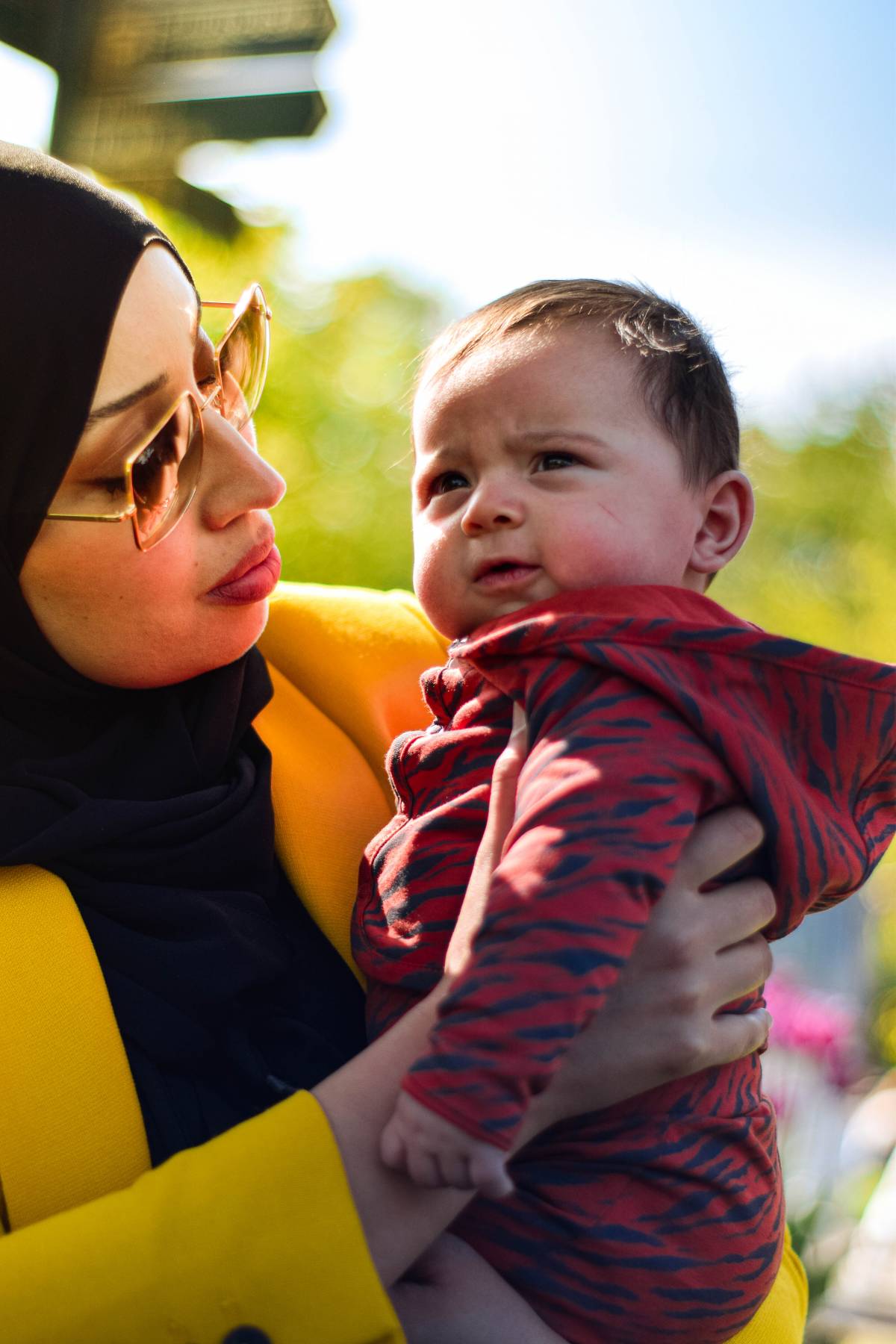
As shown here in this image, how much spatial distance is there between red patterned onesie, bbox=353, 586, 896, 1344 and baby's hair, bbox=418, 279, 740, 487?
1.16 feet

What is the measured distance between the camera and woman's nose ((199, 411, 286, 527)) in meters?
1.70

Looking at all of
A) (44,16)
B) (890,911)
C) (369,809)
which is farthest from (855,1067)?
(890,911)

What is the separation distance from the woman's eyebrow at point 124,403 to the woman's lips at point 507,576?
521 mm

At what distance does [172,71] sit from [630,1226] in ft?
14.9

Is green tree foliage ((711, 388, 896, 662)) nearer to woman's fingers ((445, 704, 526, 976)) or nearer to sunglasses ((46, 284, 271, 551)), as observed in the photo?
sunglasses ((46, 284, 271, 551))

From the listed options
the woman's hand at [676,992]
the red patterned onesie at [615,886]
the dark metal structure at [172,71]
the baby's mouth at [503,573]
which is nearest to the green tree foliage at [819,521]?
the dark metal structure at [172,71]

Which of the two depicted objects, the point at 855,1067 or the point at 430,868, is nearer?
the point at 430,868

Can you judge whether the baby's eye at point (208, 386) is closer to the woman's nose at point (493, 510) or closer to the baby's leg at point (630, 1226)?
the woman's nose at point (493, 510)

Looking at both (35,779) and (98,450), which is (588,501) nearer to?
(98,450)

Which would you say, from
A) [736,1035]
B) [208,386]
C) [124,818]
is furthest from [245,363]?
[736,1035]

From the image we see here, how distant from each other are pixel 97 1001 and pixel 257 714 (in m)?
0.65

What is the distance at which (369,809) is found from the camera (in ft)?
6.19

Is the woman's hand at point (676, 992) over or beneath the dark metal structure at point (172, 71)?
beneath

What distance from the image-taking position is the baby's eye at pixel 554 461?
5.50 feet
